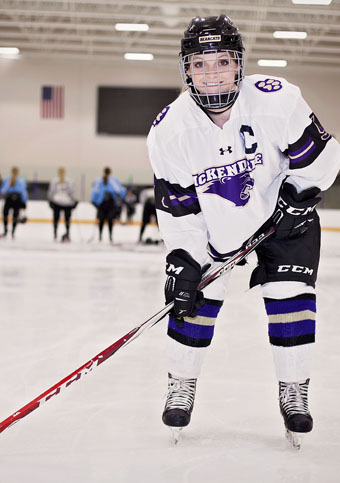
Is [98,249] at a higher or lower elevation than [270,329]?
lower

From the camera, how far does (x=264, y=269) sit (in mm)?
1578

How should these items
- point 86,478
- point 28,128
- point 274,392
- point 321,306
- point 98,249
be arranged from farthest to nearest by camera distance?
point 28,128
point 98,249
point 321,306
point 274,392
point 86,478

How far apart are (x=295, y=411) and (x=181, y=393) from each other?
28 cm

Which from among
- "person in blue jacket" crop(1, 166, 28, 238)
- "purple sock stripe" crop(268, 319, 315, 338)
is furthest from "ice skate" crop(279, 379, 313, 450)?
"person in blue jacket" crop(1, 166, 28, 238)

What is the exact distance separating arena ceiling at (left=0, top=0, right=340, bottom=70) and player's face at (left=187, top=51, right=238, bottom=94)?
917 cm

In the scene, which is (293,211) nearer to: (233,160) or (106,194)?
(233,160)

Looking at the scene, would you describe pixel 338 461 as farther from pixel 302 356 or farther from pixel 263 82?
pixel 263 82

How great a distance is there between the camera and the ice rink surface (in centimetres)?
137

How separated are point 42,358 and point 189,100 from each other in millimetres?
1195

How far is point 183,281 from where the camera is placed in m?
1.49

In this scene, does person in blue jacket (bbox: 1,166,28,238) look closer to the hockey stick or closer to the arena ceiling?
the arena ceiling

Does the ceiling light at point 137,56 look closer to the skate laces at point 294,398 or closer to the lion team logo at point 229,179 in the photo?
the lion team logo at point 229,179

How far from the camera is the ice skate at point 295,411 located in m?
1.46

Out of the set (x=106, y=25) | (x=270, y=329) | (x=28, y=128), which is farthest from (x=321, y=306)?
(x=28, y=128)
